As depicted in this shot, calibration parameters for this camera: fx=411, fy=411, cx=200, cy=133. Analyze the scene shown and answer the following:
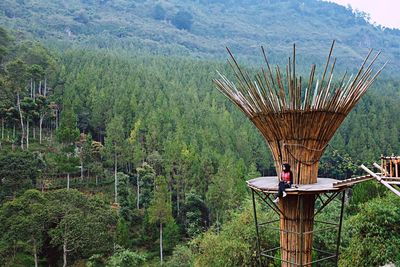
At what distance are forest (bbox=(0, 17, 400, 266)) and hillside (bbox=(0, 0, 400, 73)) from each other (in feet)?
114

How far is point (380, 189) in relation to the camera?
16844 millimetres

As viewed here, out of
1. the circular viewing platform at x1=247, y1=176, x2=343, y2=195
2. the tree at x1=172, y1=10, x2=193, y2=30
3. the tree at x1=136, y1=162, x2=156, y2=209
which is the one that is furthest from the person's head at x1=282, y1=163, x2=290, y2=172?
the tree at x1=172, y1=10, x2=193, y2=30

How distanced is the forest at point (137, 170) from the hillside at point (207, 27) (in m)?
34.9

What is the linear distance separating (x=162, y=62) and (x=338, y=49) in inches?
2711

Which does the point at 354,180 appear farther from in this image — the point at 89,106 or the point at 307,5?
the point at 307,5

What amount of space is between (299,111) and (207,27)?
Answer: 438ft

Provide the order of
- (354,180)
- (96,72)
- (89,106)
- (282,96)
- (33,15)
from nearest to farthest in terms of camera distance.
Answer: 1. (354,180)
2. (282,96)
3. (89,106)
4. (96,72)
5. (33,15)

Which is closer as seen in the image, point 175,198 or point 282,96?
point 282,96

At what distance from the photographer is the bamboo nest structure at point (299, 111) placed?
4.72 m

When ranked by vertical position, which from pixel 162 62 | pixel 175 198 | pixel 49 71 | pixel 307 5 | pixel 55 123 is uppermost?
pixel 307 5

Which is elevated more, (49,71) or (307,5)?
(307,5)

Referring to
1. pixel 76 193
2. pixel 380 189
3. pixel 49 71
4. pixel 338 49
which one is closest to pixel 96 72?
pixel 49 71

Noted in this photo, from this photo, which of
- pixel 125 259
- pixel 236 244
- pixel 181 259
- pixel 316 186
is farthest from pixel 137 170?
pixel 316 186

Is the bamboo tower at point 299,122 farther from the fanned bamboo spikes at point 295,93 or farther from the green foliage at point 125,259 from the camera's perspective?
the green foliage at point 125,259
